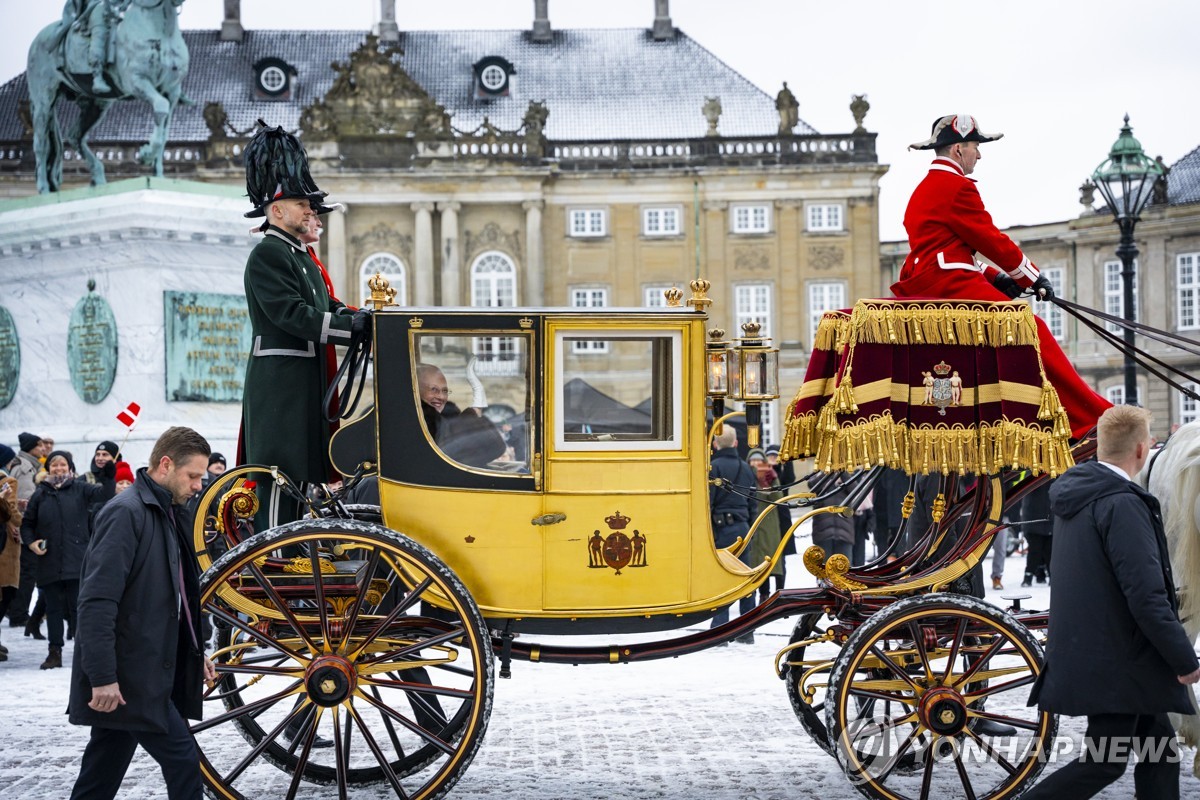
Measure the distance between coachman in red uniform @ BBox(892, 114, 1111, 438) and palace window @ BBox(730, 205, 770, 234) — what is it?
46.8 meters

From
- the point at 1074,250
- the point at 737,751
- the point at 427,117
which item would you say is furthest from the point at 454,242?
the point at 737,751

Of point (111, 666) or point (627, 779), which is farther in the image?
point (627, 779)

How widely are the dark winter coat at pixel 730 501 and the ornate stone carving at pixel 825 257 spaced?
4051 centimetres

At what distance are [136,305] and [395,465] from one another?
918 cm

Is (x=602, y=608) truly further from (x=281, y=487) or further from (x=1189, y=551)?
(x=1189, y=551)

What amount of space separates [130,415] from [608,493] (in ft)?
29.3

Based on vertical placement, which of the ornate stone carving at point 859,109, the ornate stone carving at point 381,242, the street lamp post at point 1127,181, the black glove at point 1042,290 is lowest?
the black glove at point 1042,290

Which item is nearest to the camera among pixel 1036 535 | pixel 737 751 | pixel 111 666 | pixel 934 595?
pixel 111 666

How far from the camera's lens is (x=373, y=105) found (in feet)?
173

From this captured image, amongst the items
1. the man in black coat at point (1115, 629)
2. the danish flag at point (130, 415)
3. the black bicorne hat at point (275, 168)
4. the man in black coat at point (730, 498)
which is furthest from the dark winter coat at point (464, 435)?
the danish flag at point (130, 415)

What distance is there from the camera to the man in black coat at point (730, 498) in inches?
445

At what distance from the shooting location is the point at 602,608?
5.76 metres

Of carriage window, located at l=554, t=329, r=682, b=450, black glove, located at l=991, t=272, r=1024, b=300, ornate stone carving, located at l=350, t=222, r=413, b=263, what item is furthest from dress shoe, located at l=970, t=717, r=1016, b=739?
ornate stone carving, located at l=350, t=222, r=413, b=263

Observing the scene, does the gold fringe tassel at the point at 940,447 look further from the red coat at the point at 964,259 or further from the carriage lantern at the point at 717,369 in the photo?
the carriage lantern at the point at 717,369
